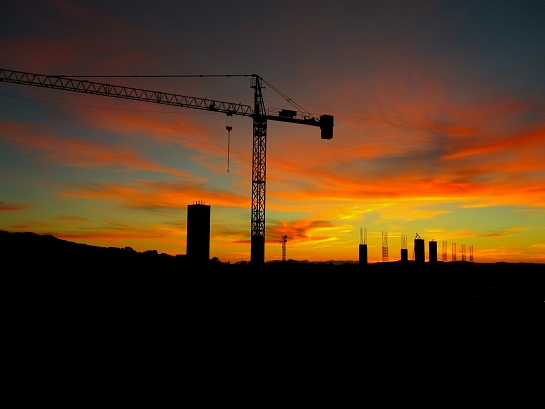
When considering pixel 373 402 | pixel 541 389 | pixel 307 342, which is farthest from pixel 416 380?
pixel 307 342

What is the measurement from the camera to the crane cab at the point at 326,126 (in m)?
86.8

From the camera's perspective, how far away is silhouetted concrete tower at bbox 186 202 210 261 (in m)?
18.8

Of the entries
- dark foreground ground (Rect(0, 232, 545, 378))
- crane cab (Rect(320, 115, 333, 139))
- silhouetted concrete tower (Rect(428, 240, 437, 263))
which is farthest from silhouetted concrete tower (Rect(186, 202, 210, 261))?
silhouetted concrete tower (Rect(428, 240, 437, 263))

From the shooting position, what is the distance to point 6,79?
71.2 meters

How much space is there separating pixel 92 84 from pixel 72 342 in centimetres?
6819

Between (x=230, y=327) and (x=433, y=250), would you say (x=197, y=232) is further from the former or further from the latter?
(x=433, y=250)

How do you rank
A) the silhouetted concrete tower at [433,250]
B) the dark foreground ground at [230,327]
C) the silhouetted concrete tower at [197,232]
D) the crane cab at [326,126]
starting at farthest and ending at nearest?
the silhouetted concrete tower at [433,250] < the crane cab at [326,126] < the silhouetted concrete tower at [197,232] < the dark foreground ground at [230,327]

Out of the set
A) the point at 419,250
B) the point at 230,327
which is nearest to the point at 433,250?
the point at 419,250

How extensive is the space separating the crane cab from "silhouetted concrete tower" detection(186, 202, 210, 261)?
7062 centimetres

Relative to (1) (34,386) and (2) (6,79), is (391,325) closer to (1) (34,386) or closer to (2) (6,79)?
(1) (34,386)

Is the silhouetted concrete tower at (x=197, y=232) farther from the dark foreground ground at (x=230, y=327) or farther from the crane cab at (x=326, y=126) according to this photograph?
the crane cab at (x=326, y=126)

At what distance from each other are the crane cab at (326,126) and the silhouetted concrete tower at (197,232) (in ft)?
232

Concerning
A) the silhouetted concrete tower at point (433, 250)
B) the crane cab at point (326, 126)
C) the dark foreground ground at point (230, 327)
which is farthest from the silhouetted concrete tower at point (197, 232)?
the silhouetted concrete tower at point (433, 250)

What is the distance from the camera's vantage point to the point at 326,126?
87125 millimetres
